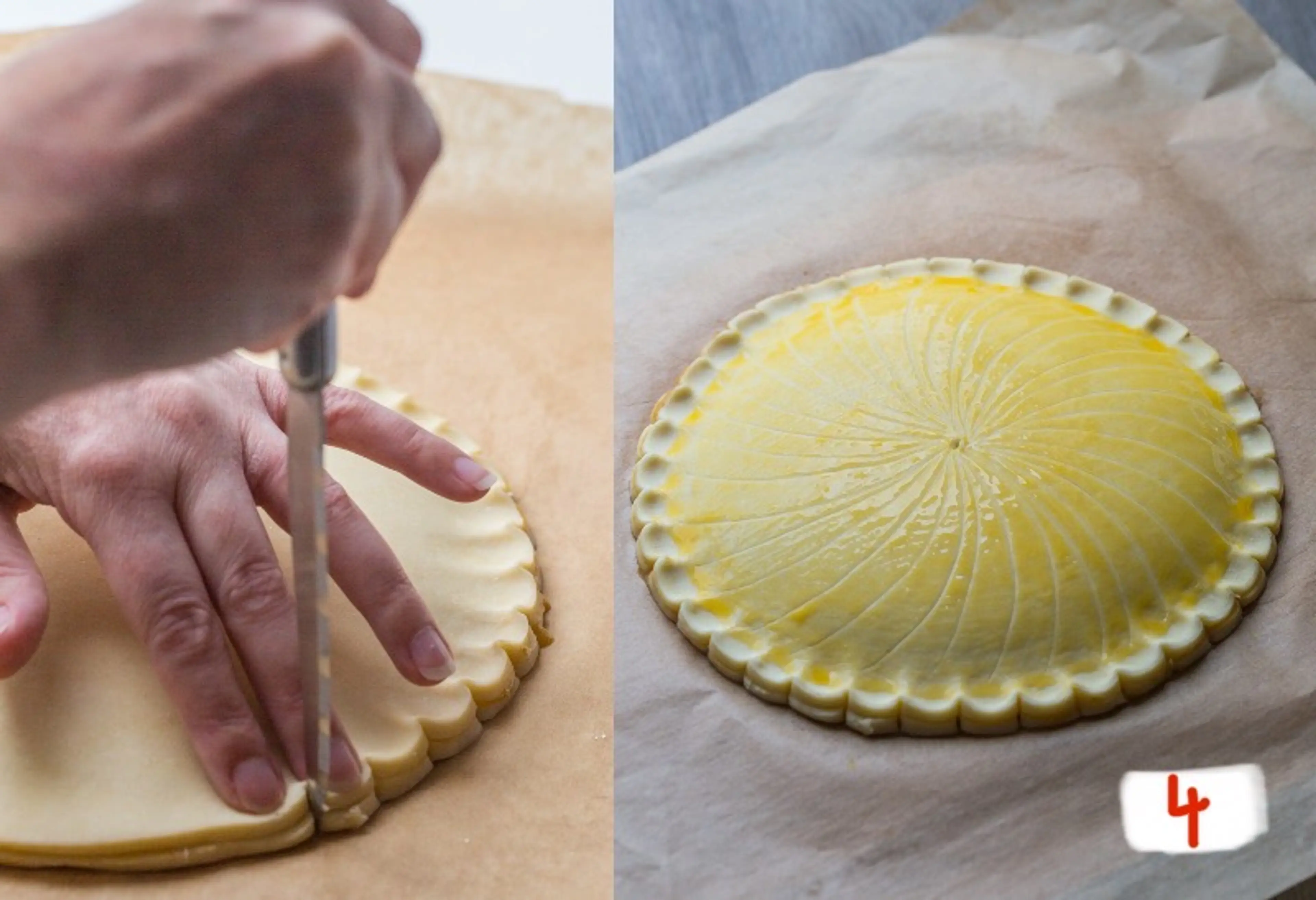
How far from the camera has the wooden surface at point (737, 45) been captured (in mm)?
1939

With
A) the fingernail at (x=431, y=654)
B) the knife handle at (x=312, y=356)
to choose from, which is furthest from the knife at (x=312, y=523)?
the fingernail at (x=431, y=654)

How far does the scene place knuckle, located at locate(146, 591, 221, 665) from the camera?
45.8 inches

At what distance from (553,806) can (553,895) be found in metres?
0.09

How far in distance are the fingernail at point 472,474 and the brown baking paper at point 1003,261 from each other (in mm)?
198

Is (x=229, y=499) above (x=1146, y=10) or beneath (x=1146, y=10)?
beneath

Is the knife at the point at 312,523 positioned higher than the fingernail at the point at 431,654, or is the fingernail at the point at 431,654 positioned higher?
the knife at the point at 312,523

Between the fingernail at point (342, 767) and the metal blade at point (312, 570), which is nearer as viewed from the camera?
the metal blade at point (312, 570)

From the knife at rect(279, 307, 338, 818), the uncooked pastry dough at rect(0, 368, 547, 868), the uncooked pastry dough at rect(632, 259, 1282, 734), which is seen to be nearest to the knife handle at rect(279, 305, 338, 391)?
the knife at rect(279, 307, 338, 818)

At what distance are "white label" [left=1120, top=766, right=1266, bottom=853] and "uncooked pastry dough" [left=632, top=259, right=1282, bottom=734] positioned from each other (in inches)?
3.5

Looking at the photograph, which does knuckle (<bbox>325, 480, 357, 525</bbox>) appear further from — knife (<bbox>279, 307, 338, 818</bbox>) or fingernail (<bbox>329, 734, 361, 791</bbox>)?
fingernail (<bbox>329, 734, 361, 791</bbox>)

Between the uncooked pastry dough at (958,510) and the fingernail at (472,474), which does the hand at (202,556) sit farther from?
the uncooked pastry dough at (958,510)

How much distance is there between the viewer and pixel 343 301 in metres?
1.78

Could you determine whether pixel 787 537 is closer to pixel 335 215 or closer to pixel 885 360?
pixel 885 360

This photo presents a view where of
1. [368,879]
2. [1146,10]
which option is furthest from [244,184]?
[1146,10]
